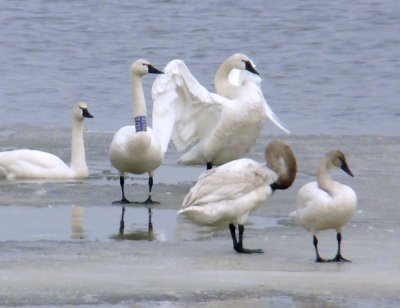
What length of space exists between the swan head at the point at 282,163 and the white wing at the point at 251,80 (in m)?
3.56

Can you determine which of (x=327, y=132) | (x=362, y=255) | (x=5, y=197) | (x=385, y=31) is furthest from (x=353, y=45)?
(x=362, y=255)

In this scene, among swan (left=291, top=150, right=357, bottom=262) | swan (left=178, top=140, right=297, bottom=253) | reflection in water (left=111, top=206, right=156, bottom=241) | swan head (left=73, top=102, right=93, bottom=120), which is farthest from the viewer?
swan head (left=73, top=102, right=93, bottom=120)

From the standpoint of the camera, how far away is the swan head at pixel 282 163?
922cm

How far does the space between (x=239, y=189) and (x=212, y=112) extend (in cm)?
417

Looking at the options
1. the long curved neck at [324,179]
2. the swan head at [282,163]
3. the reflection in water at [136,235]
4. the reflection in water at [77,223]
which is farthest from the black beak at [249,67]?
the long curved neck at [324,179]

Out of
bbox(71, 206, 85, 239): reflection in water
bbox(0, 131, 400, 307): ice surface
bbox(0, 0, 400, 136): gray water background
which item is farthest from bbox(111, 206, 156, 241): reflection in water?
bbox(0, 0, 400, 136): gray water background

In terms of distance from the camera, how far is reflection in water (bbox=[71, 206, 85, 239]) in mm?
9969

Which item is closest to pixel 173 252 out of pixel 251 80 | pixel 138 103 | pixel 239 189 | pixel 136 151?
pixel 239 189

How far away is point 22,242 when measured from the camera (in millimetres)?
9445

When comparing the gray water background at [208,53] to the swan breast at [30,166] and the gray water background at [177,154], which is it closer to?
the gray water background at [177,154]

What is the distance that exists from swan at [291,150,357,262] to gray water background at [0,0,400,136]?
311 inches

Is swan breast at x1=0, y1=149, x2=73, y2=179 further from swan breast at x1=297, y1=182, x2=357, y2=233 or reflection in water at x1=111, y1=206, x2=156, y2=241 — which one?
swan breast at x1=297, y1=182, x2=357, y2=233

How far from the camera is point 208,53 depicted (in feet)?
83.7

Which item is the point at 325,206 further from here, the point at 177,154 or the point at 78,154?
the point at 177,154
